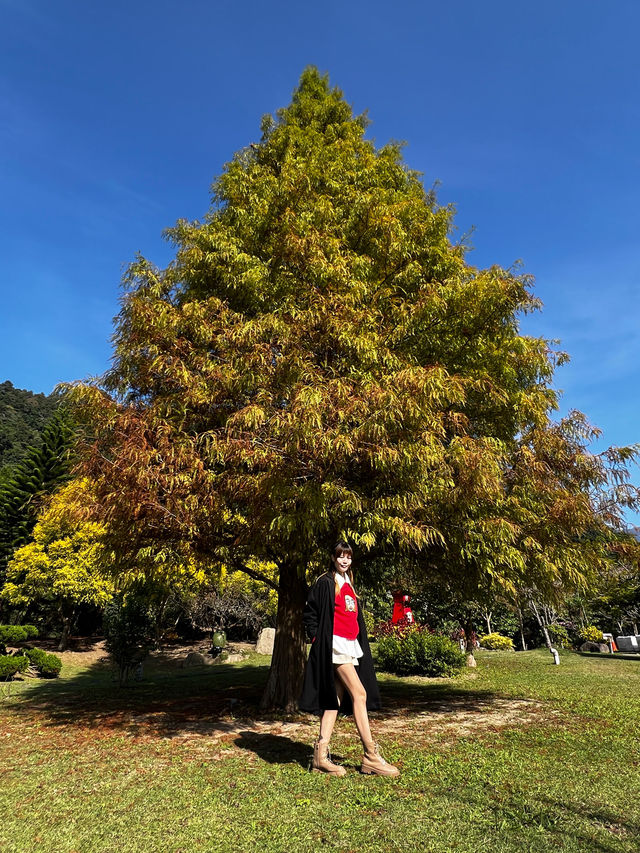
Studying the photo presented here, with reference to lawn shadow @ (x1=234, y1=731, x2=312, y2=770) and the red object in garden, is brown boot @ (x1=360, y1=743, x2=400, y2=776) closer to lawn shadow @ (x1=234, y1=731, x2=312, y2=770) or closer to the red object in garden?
lawn shadow @ (x1=234, y1=731, x2=312, y2=770)

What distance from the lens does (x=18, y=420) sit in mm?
54188

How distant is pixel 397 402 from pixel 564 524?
3164 millimetres

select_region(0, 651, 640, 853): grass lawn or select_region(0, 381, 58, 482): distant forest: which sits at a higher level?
select_region(0, 381, 58, 482): distant forest

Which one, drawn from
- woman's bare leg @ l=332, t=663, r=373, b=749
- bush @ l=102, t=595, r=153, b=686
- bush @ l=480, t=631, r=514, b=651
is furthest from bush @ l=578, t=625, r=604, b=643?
woman's bare leg @ l=332, t=663, r=373, b=749

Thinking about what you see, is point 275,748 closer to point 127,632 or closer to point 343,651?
point 343,651

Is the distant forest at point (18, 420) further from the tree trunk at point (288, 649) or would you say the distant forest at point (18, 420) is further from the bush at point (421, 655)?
Answer: the tree trunk at point (288, 649)

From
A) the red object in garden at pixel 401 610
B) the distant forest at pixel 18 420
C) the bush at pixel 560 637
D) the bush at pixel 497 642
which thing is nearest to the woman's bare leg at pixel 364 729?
the red object in garden at pixel 401 610

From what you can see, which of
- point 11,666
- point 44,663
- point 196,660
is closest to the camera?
point 11,666

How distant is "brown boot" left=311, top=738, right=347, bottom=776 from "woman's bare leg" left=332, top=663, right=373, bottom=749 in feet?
1.03

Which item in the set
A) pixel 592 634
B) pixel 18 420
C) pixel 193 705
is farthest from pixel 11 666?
pixel 18 420

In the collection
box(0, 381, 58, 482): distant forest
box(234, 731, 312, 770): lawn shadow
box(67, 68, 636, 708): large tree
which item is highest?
box(0, 381, 58, 482): distant forest

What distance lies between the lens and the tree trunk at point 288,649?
7816 millimetres

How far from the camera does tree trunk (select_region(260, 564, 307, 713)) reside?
7.82 metres

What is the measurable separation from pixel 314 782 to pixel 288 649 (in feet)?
13.9
